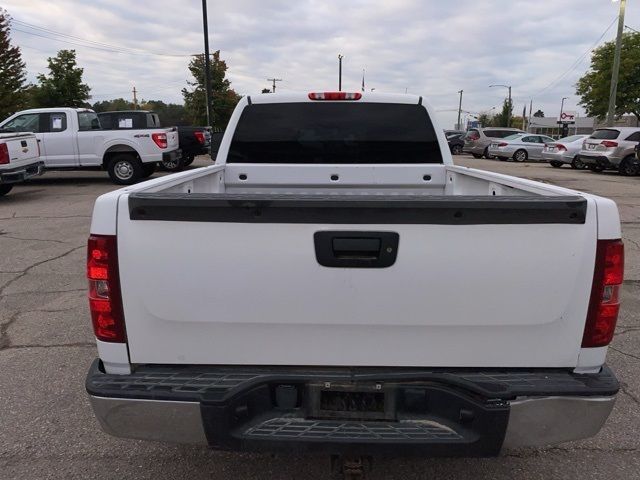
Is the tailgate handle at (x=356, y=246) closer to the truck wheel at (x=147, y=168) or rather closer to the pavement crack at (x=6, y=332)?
the pavement crack at (x=6, y=332)

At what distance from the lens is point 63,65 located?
35406mm

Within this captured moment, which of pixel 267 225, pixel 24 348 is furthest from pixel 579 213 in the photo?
pixel 24 348

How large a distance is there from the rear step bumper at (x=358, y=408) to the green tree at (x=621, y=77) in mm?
45566

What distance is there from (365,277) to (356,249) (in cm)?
12

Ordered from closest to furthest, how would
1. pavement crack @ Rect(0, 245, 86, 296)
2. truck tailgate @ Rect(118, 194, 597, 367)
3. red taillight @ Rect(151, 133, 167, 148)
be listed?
1. truck tailgate @ Rect(118, 194, 597, 367)
2. pavement crack @ Rect(0, 245, 86, 296)
3. red taillight @ Rect(151, 133, 167, 148)

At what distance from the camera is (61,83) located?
3519 centimetres

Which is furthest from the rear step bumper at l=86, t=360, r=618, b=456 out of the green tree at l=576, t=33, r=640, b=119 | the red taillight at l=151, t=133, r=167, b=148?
→ the green tree at l=576, t=33, r=640, b=119

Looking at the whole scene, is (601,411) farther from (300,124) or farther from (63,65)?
(63,65)

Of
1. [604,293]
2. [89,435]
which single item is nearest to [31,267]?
[89,435]

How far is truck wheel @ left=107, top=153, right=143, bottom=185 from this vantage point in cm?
1416

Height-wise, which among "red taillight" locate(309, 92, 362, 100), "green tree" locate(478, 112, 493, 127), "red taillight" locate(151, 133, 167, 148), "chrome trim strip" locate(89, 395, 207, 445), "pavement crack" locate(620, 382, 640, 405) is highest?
"green tree" locate(478, 112, 493, 127)

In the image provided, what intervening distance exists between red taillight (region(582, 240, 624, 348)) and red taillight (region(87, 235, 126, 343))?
1888 mm

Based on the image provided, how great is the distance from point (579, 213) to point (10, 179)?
39.8 feet

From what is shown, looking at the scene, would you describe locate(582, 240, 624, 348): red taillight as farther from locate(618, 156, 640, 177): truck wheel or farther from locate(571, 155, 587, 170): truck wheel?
locate(571, 155, 587, 170): truck wheel
